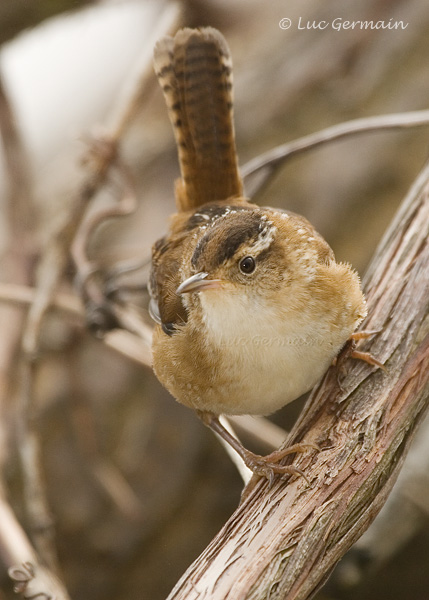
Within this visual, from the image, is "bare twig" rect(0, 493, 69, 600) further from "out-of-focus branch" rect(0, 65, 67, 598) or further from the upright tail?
the upright tail

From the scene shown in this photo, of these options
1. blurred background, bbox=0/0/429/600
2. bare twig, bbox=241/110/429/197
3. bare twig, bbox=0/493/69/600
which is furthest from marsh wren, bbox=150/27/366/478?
blurred background, bbox=0/0/429/600

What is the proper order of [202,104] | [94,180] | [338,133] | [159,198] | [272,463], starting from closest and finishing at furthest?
[272,463], [202,104], [338,133], [94,180], [159,198]

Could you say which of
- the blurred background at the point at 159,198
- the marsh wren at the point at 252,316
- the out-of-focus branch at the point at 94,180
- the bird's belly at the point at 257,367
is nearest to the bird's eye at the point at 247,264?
the marsh wren at the point at 252,316

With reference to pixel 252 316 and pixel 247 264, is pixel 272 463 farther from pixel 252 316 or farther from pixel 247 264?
pixel 247 264

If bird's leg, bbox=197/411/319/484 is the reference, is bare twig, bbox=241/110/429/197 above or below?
above

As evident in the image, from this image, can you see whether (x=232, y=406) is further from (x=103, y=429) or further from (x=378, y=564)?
(x=103, y=429)

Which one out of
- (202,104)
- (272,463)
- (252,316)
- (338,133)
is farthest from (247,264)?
(338,133)

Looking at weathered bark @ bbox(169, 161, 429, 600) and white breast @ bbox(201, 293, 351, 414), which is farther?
white breast @ bbox(201, 293, 351, 414)
